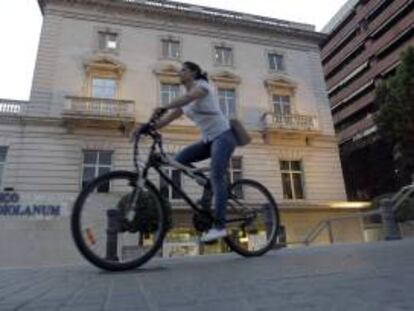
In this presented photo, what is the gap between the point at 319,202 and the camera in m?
19.4

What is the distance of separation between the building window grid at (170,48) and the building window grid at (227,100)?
306cm

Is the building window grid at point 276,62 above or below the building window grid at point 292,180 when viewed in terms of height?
above

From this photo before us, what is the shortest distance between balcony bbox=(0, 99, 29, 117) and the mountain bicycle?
15.2 meters

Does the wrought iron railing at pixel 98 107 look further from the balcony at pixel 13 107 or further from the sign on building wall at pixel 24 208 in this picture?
the sign on building wall at pixel 24 208

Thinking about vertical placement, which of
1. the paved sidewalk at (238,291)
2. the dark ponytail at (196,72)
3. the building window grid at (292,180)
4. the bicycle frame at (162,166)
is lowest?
the paved sidewalk at (238,291)

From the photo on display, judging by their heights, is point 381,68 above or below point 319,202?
above

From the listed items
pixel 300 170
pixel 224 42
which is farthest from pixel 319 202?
pixel 224 42

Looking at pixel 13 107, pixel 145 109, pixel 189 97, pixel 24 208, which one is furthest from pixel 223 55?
pixel 189 97

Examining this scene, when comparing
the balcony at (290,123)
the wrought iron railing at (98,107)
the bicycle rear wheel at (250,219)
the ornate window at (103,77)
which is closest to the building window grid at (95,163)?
the wrought iron railing at (98,107)

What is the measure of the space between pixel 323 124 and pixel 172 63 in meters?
9.33

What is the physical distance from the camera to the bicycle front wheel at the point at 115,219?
295 cm

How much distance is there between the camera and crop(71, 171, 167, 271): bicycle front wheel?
2949 millimetres

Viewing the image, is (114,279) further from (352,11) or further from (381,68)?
(352,11)

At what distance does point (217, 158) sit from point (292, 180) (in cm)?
1676
